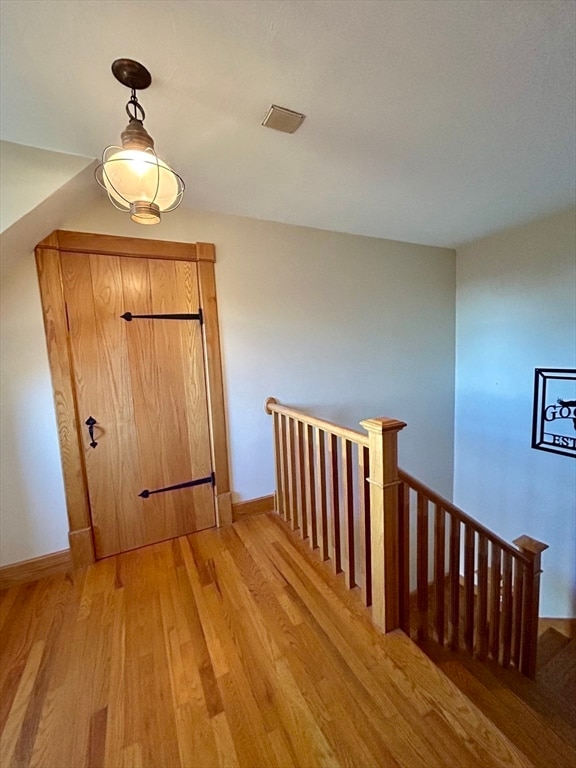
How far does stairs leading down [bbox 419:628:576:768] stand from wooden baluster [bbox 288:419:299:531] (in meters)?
1.01

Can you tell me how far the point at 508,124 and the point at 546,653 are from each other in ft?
12.1

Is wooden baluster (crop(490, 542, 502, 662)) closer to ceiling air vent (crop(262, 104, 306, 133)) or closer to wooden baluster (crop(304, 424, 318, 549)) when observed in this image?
wooden baluster (crop(304, 424, 318, 549))

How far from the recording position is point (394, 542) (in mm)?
1453

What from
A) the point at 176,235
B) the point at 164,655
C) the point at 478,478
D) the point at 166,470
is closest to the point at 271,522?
the point at 166,470

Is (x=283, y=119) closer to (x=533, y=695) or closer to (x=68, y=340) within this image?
(x=68, y=340)

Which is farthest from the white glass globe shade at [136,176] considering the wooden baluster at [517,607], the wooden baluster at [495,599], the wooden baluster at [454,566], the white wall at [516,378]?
the white wall at [516,378]

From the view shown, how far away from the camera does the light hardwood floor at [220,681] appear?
3.45 feet

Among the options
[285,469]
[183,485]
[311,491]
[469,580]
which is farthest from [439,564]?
[183,485]

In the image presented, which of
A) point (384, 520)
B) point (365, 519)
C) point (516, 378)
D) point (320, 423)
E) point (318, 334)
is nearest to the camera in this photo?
point (384, 520)

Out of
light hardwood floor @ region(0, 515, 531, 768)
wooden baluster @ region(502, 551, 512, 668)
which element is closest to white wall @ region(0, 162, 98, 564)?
light hardwood floor @ region(0, 515, 531, 768)

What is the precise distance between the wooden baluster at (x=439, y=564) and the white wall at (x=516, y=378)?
184cm

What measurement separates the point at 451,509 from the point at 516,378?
82.1 inches

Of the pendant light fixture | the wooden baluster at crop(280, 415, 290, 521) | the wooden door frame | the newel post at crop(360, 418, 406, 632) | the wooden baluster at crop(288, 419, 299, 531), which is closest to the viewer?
the pendant light fixture

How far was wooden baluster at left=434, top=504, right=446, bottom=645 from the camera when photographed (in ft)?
5.31
